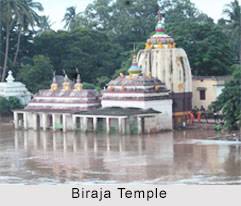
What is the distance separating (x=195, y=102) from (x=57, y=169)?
18423mm

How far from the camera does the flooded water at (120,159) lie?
26.6 m

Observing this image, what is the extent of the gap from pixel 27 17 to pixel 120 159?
94.3 ft

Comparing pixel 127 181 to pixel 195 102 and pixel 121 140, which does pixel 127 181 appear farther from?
pixel 195 102

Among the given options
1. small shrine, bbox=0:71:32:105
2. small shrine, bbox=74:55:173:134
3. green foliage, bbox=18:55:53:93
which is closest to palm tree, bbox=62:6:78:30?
green foliage, bbox=18:55:53:93

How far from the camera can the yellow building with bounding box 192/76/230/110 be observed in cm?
4562

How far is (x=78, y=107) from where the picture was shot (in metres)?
42.4

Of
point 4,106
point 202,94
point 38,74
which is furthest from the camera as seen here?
point 38,74

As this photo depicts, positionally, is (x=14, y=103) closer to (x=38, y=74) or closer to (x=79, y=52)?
(x=38, y=74)

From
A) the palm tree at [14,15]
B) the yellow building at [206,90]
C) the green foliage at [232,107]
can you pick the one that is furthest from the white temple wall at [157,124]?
the palm tree at [14,15]

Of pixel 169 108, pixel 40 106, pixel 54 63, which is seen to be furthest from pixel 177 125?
pixel 54 63

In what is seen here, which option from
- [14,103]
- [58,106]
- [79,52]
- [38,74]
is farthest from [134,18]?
[58,106]

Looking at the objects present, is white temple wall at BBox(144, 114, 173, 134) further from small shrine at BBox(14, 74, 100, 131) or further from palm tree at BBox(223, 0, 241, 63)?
palm tree at BBox(223, 0, 241, 63)

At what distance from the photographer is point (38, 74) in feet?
182

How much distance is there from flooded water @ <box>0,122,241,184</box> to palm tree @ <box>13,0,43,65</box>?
61.4ft
